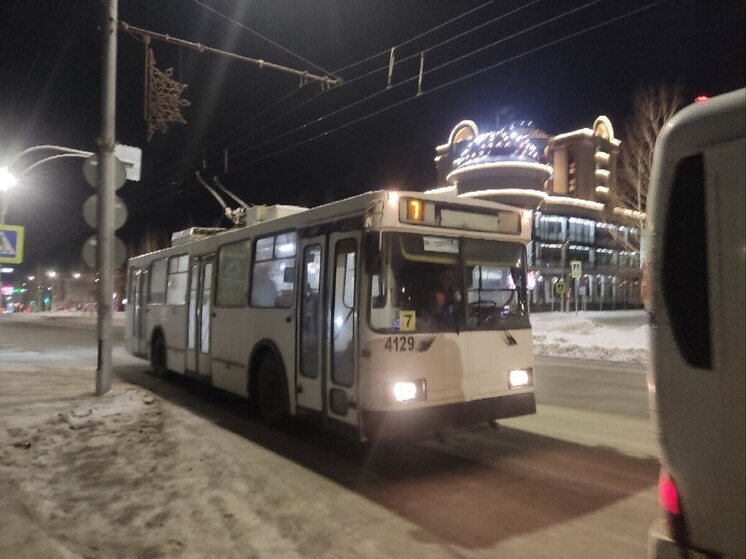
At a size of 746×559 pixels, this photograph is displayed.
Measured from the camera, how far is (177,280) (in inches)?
470

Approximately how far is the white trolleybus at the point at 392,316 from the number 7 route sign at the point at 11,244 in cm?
878

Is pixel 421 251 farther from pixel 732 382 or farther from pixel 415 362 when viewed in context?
pixel 732 382

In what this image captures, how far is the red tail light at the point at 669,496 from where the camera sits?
8.99ft

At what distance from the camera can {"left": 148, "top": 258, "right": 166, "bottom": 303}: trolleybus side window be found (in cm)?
1273

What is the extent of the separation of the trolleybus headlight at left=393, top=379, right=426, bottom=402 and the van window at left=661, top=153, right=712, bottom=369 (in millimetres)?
3521

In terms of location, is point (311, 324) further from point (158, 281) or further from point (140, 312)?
point (140, 312)

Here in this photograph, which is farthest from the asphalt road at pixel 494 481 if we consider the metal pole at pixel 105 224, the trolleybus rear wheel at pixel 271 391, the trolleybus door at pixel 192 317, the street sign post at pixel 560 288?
the street sign post at pixel 560 288

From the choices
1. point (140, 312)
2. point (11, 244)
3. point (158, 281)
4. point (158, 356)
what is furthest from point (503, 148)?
point (158, 356)

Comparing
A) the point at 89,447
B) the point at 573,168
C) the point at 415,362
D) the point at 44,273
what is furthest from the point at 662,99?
the point at 44,273

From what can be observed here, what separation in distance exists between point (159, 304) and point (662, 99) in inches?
791

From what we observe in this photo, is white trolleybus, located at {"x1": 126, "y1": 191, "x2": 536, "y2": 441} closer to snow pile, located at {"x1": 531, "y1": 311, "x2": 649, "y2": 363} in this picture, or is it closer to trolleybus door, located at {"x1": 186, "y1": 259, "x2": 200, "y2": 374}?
trolleybus door, located at {"x1": 186, "y1": 259, "x2": 200, "y2": 374}

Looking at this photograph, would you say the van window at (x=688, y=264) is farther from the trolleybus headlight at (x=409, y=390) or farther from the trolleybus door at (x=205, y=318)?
the trolleybus door at (x=205, y=318)

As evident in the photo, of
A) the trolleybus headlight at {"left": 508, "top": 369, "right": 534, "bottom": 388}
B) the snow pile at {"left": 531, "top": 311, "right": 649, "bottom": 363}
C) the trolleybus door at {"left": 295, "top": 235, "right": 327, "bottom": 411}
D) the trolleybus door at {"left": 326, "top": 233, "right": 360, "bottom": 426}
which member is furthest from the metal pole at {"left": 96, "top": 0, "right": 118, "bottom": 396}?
the snow pile at {"left": 531, "top": 311, "right": 649, "bottom": 363}

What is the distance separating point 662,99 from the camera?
2358 cm
